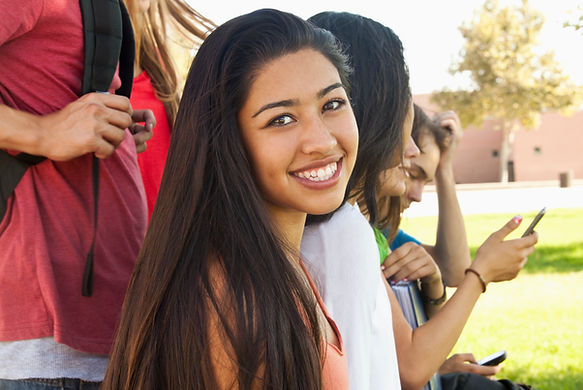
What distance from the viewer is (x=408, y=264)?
2.53 metres

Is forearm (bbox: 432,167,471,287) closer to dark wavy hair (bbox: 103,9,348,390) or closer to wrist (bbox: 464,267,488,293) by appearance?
wrist (bbox: 464,267,488,293)

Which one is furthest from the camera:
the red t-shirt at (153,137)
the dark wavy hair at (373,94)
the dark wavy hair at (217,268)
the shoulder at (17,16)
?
the red t-shirt at (153,137)

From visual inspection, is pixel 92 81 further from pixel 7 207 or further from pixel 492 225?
pixel 492 225

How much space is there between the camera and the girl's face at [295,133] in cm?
173

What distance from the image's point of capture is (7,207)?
174 cm

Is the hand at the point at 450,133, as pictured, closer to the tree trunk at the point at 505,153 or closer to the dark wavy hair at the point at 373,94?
the dark wavy hair at the point at 373,94

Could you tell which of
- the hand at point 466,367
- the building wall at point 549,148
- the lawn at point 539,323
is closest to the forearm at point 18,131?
the hand at point 466,367

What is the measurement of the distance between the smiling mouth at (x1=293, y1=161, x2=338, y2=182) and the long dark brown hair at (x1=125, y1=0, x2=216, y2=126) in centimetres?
98

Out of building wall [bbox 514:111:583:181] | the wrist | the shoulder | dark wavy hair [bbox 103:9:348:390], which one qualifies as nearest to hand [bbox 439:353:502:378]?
the wrist

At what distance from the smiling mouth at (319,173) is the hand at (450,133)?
5.71ft

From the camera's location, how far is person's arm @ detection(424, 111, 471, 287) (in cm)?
346

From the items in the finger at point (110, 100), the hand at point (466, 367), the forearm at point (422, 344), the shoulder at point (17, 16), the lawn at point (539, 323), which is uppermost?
the shoulder at point (17, 16)

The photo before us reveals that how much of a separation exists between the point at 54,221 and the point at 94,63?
43cm

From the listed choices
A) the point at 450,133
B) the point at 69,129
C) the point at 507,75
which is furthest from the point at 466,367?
the point at 507,75
